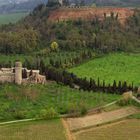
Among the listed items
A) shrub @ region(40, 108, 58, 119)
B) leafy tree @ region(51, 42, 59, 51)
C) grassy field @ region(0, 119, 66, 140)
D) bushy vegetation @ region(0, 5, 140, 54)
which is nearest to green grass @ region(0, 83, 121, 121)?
shrub @ region(40, 108, 58, 119)

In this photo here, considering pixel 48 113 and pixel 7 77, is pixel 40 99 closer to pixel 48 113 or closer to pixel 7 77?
pixel 48 113

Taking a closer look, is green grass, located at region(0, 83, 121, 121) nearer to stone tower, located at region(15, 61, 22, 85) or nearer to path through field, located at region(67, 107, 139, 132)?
stone tower, located at region(15, 61, 22, 85)

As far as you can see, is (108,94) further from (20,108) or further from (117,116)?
(20,108)

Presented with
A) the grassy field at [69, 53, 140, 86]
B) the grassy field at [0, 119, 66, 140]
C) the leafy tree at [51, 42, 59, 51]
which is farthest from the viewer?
the leafy tree at [51, 42, 59, 51]

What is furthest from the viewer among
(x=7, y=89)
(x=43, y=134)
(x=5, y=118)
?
(x=7, y=89)

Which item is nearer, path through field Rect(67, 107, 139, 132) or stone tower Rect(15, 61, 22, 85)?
path through field Rect(67, 107, 139, 132)

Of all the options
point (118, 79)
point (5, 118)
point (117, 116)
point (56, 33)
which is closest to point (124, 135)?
point (117, 116)

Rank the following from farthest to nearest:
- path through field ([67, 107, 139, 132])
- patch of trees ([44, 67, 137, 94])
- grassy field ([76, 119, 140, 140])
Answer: patch of trees ([44, 67, 137, 94]), path through field ([67, 107, 139, 132]), grassy field ([76, 119, 140, 140])
